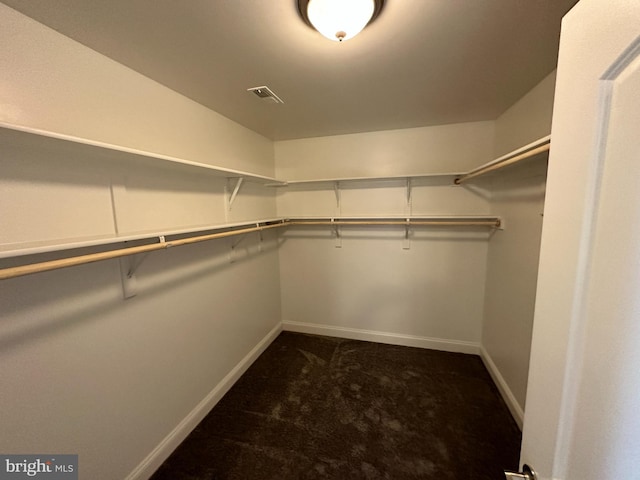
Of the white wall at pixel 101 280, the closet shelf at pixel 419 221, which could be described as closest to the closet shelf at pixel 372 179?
the closet shelf at pixel 419 221

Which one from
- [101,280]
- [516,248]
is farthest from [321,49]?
[516,248]

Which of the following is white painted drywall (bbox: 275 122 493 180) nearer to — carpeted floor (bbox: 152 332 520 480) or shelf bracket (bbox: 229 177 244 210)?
shelf bracket (bbox: 229 177 244 210)

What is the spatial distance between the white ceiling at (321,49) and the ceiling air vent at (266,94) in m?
0.04

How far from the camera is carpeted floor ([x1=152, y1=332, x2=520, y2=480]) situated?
1479 mm

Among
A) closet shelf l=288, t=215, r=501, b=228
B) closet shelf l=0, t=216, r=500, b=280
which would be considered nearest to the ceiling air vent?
closet shelf l=0, t=216, r=500, b=280

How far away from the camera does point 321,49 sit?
1226mm

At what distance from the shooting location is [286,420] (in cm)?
180

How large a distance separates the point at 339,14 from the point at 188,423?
2.54m

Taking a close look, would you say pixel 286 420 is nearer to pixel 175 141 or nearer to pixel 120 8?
pixel 175 141

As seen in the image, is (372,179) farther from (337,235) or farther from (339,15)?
(339,15)

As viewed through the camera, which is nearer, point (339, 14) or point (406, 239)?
point (339, 14)

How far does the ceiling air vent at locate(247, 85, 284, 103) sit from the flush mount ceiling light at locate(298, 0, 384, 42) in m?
0.64

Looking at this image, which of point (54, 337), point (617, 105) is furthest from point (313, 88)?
point (54, 337)

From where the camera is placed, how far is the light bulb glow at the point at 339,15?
91 cm
